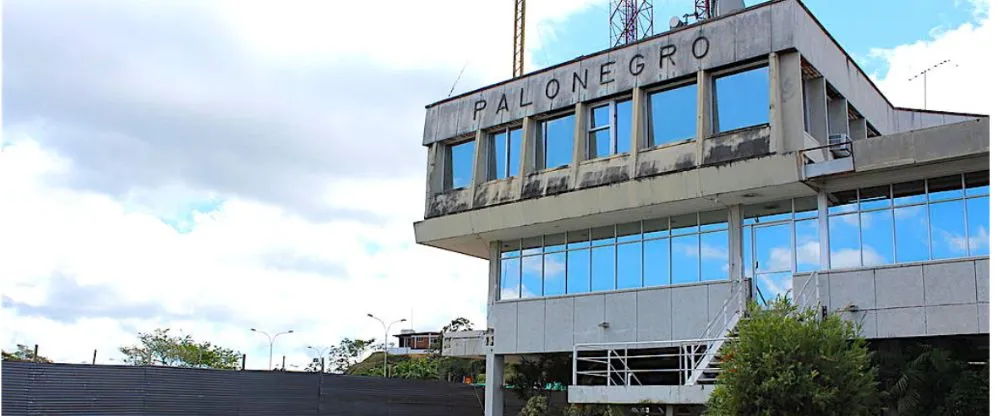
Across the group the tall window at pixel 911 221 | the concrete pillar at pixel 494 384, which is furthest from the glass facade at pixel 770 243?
the concrete pillar at pixel 494 384

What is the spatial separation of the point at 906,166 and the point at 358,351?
3128 inches

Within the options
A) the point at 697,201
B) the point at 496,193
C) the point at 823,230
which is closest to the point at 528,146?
the point at 496,193

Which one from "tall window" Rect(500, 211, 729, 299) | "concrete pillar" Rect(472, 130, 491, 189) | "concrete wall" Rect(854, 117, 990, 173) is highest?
"concrete pillar" Rect(472, 130, 491, 189)

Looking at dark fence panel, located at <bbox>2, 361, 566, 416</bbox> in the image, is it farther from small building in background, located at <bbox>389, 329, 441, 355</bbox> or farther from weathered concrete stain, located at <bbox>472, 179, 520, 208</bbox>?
small building in background, located at <bbox>389, 329, 441, 355</bbox>

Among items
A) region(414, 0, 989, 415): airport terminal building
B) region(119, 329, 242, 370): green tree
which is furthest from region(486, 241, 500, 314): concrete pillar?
region(119, 329, 242, 370): green tree

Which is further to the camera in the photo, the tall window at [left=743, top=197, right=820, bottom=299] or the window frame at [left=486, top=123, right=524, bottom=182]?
the window frame at [left=486, top=123, right=524, bottom=182]

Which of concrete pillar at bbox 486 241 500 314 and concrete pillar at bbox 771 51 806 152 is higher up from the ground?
concrete pillar at bbox 771 51 806 152

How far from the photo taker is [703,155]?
23.8m

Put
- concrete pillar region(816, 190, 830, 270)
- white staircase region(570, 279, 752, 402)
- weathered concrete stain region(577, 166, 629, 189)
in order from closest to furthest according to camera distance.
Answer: white staircase region(570, 279, 752, 402), concrete pillar region(816, 190, 830, 270), weathered concrete stain region(577, 166, 629, 189)

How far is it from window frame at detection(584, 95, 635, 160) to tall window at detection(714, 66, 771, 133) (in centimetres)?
240

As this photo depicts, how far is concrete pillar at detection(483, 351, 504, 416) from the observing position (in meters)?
29.3

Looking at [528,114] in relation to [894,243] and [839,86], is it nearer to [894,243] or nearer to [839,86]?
[839,86]

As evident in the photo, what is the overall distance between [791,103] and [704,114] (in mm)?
2249

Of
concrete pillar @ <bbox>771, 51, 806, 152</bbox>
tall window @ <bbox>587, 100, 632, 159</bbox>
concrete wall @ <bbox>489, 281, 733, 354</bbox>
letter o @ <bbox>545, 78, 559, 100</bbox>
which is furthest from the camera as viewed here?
letter o @ <bbox>545, 78, 559, 100</bbox>
